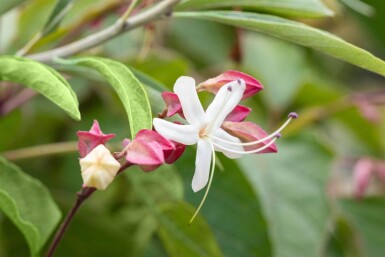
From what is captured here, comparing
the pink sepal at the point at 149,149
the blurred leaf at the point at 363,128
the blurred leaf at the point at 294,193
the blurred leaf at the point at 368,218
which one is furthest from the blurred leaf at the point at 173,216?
the blurred leaf at the point at 363,128

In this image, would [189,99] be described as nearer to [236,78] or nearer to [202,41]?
[236,78]

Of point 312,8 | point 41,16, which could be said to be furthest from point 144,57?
point 312,8

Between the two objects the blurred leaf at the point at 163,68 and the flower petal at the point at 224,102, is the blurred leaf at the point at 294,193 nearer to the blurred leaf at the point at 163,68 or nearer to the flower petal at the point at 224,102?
the blurred leaf at the point at 163,68

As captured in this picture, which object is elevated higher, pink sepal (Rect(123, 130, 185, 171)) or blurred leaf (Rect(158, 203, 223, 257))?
pink sepal (Rect(123, 130, 185, 171))

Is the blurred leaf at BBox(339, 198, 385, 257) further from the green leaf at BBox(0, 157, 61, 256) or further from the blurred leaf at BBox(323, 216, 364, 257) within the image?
the green leaf at BBox(0, 157, 61, 256)

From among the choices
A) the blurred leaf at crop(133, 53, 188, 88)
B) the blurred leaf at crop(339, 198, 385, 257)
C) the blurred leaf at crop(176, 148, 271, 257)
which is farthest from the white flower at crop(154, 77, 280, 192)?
the blurred leaf at crop(339, 198, 385, 257)

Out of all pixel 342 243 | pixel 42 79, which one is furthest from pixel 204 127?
pixel 342 243
